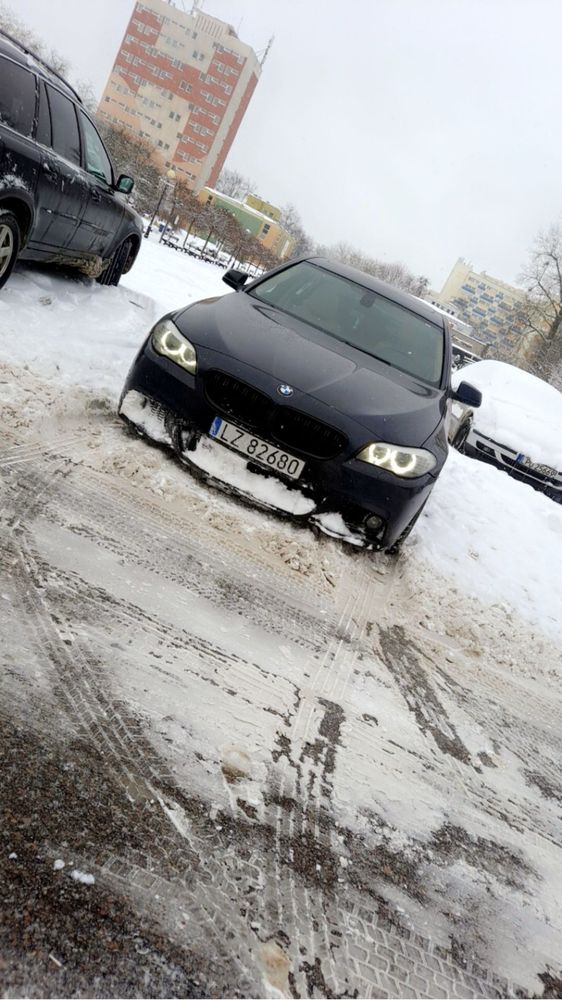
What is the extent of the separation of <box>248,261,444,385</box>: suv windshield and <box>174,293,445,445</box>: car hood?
0.28 meters

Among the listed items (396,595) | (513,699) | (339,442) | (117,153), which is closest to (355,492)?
(339,442)

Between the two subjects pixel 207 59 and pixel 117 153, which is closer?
pixel 117 153

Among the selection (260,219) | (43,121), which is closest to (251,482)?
(43,121)

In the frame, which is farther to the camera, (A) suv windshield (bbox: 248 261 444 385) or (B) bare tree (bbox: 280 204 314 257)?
(B) bare tree (bbox: 280 204 314 257)

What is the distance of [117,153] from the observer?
1467 inches

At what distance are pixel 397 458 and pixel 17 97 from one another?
13.4 feet

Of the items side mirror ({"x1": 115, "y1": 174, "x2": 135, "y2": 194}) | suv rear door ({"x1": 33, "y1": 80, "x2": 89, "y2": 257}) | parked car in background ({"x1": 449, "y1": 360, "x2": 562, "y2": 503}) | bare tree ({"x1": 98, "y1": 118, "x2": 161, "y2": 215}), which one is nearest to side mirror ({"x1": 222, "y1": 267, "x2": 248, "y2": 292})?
suv rear door ({"x1": 33, "y1": 80, "x2": 89, "y2": 257})

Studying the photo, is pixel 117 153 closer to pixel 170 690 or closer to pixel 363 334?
pixel 363 334

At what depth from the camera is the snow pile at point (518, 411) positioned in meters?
7.93

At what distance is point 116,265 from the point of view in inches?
274

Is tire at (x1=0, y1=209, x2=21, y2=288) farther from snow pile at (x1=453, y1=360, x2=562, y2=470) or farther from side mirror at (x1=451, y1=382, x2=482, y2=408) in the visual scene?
snow pile at (x1=453, y1=360, x2=562, y2=470)

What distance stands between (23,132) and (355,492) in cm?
395

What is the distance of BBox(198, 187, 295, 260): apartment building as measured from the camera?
97875 mm

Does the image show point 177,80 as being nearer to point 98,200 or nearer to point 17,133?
point 98,200
